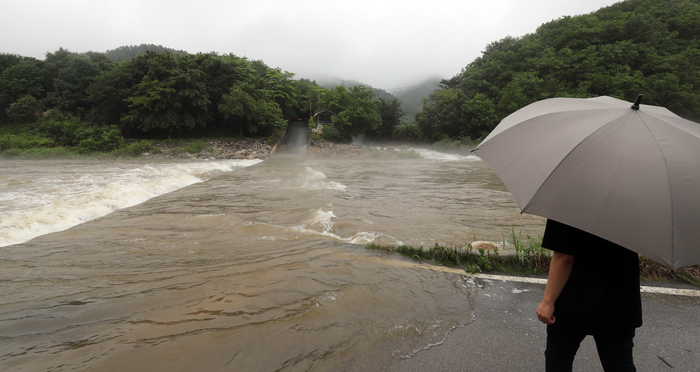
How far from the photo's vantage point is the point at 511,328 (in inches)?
111

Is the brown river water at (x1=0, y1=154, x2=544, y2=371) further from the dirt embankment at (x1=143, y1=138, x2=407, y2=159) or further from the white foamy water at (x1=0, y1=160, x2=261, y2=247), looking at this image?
the dirt embankment at (x1=143, y1=138, x2=407, y2=159)

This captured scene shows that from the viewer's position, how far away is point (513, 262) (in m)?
4.16

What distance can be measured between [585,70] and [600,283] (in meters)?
56.3

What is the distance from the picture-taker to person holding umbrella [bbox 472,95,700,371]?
1.39 meters

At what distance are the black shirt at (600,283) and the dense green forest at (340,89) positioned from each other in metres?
35.0

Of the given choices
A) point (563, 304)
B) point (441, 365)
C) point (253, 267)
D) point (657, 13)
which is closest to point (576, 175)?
point (563, 304)

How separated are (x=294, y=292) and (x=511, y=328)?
7.73 feet

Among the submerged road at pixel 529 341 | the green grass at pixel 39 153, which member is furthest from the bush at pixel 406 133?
the submerged road at pixel 529 341

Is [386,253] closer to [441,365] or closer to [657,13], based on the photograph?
[441,365]

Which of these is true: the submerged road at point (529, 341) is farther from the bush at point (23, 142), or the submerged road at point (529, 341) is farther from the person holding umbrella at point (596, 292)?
the bush at point (23, 142)

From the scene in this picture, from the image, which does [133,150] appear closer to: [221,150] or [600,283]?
[221,150]

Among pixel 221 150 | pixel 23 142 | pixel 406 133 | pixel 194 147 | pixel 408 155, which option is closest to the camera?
pixel 23 142

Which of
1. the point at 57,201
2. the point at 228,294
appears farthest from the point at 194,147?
the point at 228,294

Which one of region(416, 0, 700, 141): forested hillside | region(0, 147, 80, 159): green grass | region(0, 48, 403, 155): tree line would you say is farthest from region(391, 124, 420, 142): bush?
region(0, 147, 80, 159): green grass
